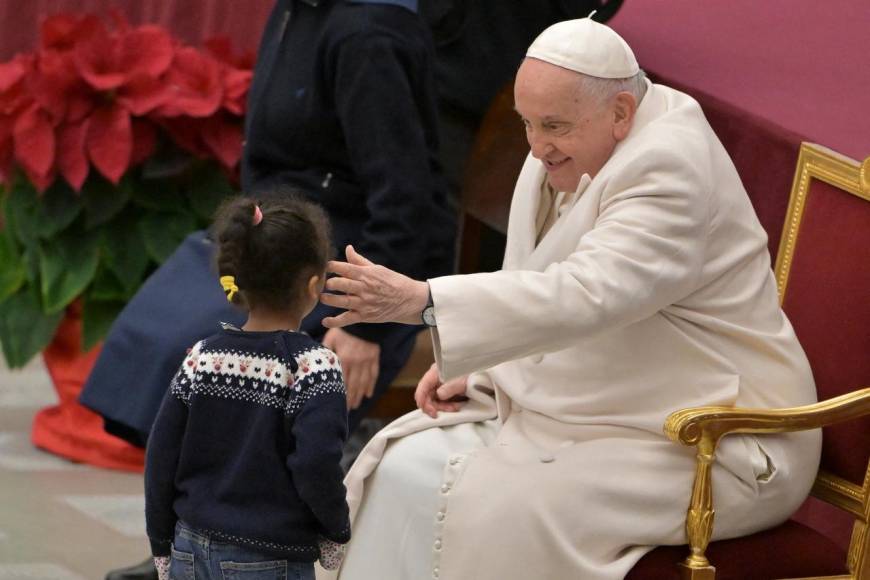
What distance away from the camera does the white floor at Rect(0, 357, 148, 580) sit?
427 centimetres

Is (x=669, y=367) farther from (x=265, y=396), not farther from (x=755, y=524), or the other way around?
(x=265, y=396)

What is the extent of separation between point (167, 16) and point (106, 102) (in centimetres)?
94

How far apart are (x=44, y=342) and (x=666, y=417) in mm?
2691

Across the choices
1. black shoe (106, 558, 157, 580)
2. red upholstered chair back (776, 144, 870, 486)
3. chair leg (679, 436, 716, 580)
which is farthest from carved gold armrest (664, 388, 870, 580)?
black shoe (106, 558, 157, 580)

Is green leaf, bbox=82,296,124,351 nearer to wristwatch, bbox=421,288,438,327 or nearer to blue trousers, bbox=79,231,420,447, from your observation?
blue trousers, bbox=79,231,420,447

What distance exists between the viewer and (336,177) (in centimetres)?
397

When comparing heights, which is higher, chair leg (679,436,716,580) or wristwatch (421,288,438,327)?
wristwatch (421,288,438,327)

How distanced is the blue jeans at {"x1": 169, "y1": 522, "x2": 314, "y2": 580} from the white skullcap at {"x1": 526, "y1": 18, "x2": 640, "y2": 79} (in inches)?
39.0

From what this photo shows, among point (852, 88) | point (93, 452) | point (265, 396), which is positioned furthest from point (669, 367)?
point (93, 452)

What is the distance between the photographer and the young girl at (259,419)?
2.69 metres

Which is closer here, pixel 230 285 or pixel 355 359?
pixel 230 285

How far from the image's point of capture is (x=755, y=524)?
10.0 ft

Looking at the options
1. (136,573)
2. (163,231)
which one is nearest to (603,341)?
(136,573)

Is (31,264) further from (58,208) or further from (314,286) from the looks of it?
(314,286)
